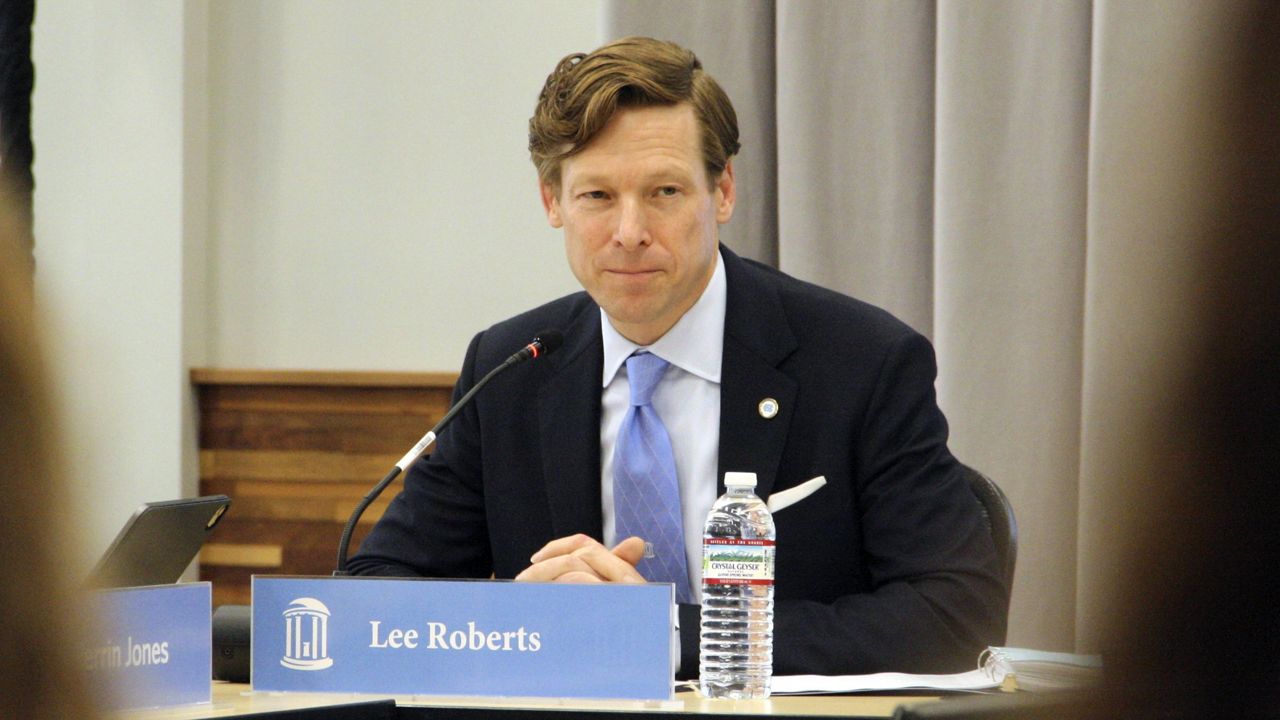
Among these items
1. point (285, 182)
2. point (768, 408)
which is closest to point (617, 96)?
point (768, 408)

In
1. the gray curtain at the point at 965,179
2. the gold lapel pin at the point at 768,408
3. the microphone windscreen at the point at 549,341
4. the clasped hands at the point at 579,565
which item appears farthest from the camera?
the gray curtain at the point at 965,179

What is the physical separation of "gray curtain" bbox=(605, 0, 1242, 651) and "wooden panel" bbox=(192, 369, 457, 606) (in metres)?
1.03

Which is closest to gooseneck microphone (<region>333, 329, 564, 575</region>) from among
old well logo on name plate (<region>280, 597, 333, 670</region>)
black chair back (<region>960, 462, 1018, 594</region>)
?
old well logo on name plate (<region>280, 597, 333, 670</region>)

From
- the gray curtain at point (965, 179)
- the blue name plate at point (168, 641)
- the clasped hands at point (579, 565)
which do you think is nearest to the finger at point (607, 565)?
the clasped hands at point (579, 565)

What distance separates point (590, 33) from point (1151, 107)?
10.2 feet

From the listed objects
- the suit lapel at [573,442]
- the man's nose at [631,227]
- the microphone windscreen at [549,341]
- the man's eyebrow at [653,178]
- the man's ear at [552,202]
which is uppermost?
the man's eyebrow at [653,178]

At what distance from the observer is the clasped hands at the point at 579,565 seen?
70.3 inches

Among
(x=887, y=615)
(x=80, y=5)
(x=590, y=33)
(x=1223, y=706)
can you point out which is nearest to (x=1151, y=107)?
(x=1223, y=706)

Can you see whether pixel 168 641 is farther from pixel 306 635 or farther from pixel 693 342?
pixel 693 342

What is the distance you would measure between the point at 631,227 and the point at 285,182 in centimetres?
160

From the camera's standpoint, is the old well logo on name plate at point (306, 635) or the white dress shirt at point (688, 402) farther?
the white dress shirt at point (688, 402)

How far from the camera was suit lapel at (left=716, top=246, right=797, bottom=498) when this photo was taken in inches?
84.9

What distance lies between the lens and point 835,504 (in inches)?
85.4

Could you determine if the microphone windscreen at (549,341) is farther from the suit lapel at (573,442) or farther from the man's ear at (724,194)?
the man's ear at (724,194)
